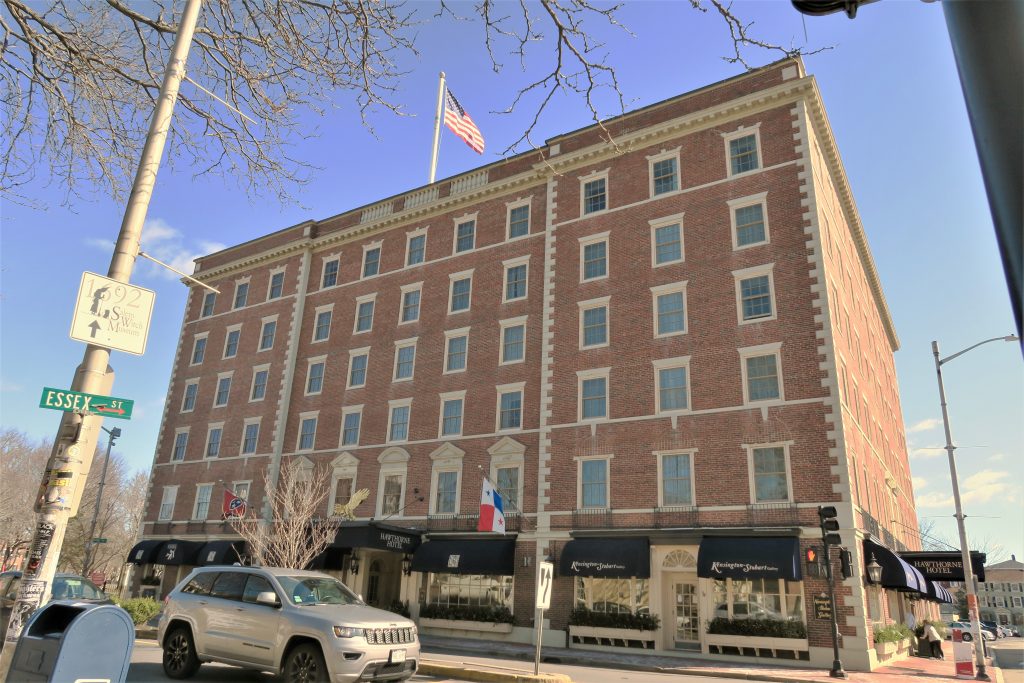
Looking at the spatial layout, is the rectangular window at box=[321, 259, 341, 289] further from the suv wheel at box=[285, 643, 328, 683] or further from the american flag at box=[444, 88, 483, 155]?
the suv wheel at box=[285, 643, 328, 683]

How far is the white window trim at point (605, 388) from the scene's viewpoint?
1081 inches

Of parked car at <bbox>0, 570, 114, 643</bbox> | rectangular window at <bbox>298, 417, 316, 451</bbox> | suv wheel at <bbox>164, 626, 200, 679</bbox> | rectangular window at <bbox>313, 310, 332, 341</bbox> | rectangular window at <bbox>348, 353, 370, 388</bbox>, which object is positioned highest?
rectangular window at <bbox>313, 310, 332, 341</bbox>

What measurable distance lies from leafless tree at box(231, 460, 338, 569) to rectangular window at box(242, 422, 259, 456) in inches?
98.3

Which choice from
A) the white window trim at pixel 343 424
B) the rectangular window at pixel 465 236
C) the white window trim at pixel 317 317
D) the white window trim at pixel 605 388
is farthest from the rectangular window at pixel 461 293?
Answer: the white window trim at pixel 317 317

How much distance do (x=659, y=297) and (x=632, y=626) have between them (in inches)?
476

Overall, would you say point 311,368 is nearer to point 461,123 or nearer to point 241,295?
point 241,295

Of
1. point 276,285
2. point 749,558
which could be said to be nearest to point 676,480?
point 749,558

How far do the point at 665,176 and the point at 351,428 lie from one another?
18844 millimetres

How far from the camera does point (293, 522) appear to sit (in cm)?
2789

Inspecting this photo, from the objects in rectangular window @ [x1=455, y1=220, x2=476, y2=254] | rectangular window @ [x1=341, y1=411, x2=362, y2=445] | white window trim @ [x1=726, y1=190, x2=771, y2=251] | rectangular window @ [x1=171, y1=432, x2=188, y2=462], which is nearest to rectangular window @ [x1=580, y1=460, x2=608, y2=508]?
white window trim @ [x1=726, y1=190, x2=771, y2=251]

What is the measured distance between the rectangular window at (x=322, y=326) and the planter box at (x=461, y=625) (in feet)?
53.5

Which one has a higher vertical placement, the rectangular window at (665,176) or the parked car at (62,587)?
the rectangular window at (665,176)

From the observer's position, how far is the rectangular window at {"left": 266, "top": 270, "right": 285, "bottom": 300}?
41578 mm

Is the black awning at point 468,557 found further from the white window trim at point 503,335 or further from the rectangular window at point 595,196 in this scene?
the rectangular window at point 595,196
